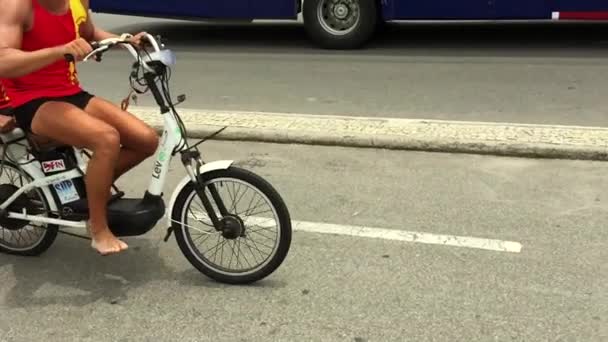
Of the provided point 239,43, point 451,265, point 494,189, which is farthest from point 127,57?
point 451,265

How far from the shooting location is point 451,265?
3.68 m

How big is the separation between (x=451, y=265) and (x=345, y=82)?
4404mm

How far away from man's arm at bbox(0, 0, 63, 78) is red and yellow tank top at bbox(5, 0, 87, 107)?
0.35ft

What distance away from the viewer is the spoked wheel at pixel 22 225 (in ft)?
12.1

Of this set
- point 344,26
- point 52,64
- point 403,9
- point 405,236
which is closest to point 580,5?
point 403,9

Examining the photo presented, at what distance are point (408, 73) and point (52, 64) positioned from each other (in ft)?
18.2

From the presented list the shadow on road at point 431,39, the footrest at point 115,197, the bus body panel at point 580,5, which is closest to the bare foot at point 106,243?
the footrest at point 115,197

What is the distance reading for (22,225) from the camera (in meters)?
3.81

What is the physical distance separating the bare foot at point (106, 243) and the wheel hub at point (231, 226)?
510 mm

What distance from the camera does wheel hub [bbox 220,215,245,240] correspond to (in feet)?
11.4

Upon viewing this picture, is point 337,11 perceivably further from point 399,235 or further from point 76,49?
point 76,49

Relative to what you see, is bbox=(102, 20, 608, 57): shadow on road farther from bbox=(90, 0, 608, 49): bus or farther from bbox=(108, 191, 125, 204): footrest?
bbox=(108, 191, 125, 204): footrest

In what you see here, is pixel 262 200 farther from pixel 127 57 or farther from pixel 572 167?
pixel 127 57

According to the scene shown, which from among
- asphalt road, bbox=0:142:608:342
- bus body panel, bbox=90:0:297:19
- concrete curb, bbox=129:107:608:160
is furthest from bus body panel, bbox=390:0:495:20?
asphalt road, bbox=0:142:608:342
